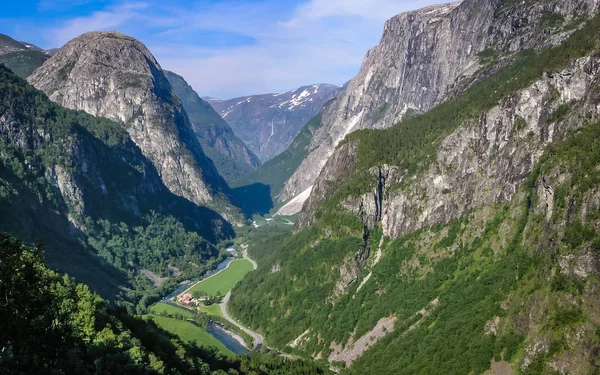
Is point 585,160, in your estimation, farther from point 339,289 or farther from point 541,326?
point 339,289

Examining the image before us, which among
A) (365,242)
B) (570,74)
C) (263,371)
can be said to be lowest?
(263,371)

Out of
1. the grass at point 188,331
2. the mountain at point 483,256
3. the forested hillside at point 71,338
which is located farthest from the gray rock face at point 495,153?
the grass at point 188,331

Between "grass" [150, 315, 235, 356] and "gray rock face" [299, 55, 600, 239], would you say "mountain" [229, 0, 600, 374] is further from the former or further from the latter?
"grass" [150, 315, 235, 356]

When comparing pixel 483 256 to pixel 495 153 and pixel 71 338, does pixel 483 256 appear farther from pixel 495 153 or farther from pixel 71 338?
pixel 71 338

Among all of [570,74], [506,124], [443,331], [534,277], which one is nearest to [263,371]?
[443,331]

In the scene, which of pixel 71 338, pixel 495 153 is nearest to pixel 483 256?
pixel 495 153

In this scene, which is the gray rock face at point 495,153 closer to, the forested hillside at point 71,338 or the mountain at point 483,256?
the mountain at point 483,256
